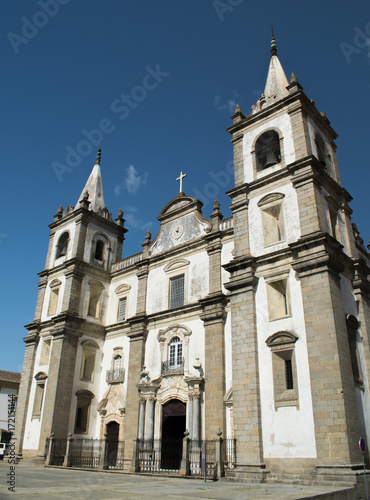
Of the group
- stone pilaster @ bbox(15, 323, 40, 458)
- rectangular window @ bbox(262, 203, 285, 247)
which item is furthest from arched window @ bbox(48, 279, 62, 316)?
rectangular window @ bbox(262, 203, 285, 247)

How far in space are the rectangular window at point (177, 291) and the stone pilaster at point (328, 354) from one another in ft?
29.7

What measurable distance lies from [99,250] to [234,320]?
51.5 feet

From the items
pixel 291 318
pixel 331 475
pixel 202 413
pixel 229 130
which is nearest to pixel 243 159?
pixel 229 130

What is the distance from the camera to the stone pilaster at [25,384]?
25.8 m

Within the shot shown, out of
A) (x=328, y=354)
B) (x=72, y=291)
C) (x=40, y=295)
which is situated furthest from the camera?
(x=40, y=295)

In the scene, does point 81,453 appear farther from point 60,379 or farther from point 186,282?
point 186,282

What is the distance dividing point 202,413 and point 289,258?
857cm

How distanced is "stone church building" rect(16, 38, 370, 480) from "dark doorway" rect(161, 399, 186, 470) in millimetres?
96

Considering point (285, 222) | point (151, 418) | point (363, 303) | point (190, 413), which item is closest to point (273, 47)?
point (285, 222)

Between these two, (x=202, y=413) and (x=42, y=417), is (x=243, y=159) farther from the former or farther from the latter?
(x=42, y=417)

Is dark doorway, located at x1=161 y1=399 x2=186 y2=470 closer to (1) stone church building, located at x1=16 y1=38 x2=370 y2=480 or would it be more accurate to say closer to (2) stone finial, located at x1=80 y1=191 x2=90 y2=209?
(1) stone church building, located at x1=16 y1=38 x2=370 y2=480

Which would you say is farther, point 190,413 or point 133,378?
point 133,378

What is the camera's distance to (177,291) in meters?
24.2

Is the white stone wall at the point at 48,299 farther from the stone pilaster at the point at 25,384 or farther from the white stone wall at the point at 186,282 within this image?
the white stone wall at the point at 186,282
